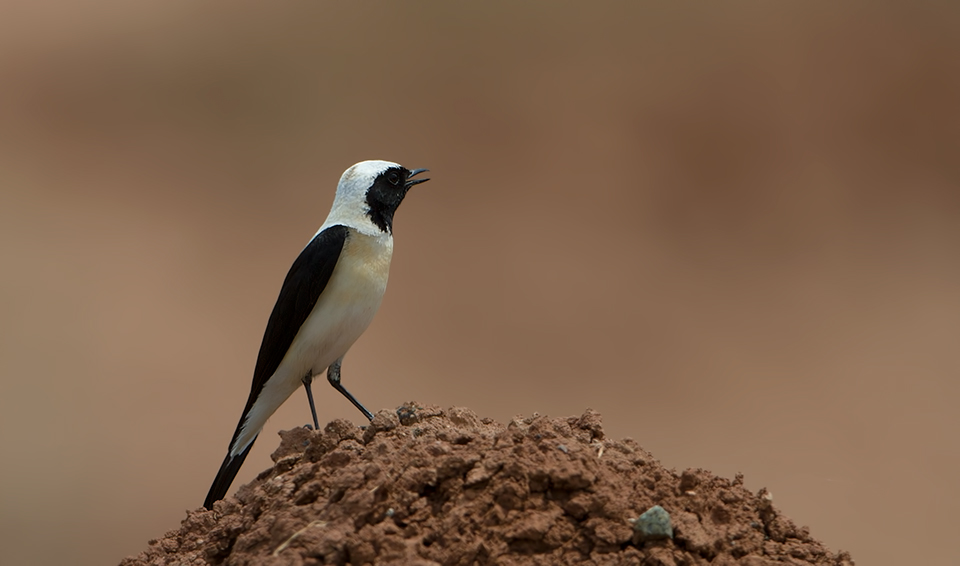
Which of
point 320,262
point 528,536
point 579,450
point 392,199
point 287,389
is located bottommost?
point 528,536

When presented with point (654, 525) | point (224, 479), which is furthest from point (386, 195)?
Result: point (654, 525)

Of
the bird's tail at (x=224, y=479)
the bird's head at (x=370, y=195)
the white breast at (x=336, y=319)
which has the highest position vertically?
the bird's head at (x=370, y=195)

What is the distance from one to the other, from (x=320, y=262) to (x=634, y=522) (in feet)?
10.6

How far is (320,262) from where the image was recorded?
5.91 meters

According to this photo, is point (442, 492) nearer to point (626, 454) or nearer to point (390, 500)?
point (390, 500)

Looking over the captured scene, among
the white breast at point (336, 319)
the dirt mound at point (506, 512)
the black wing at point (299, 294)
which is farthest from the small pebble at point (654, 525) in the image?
the black wing at point (299, 294)

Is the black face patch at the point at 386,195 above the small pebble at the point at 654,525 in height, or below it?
above

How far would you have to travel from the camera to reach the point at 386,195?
6.39 meters

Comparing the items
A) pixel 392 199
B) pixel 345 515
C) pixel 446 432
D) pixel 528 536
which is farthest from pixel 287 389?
pixel 528 536

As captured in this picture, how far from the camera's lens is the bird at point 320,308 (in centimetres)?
592

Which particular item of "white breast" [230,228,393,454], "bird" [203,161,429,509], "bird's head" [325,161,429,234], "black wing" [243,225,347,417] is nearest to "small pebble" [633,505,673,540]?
"bird" [203,161,429,509]

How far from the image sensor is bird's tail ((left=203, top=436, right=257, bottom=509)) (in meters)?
5.62

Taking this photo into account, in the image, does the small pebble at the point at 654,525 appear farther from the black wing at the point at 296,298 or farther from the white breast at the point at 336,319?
the black wing at the point at 296,298

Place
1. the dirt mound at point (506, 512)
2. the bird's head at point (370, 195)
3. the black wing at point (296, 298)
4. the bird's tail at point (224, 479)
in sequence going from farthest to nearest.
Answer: the bird's head at point (370, 195) < the black wing at point (296, 298) < the bird's tail at point (224, 479) < the dirt mound at point (506, 512)
